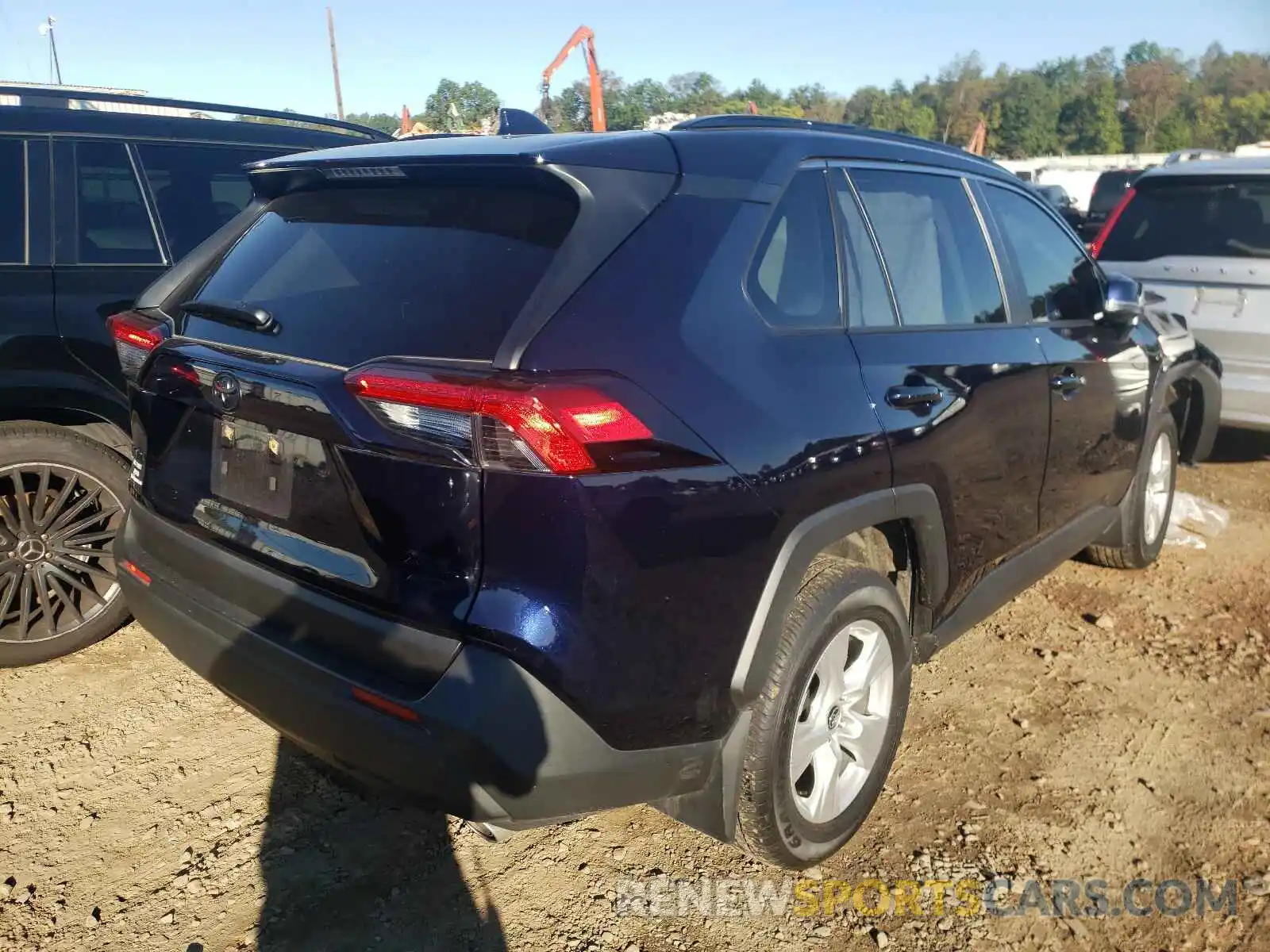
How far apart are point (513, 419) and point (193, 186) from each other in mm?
2886

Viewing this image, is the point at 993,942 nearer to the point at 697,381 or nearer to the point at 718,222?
the point at 697,381

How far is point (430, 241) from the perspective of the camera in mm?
2205

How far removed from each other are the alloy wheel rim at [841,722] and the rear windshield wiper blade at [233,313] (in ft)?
5.17

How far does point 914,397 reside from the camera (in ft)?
8.66

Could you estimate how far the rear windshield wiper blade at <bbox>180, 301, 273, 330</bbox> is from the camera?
232 cm

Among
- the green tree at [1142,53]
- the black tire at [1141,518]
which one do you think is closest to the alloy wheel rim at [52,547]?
the black tire at [1141,518]

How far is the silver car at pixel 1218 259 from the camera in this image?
5.75m

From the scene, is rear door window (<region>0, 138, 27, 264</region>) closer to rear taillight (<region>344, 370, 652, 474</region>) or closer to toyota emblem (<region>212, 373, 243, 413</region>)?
toyota emblem (<region>212, 373, 243, 413</region>)

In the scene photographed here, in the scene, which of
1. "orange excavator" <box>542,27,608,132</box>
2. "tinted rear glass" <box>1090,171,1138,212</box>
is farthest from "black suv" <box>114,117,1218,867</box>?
"tinted rear glass" <box>1090,171,1138,212</box>

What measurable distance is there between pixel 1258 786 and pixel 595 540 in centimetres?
249

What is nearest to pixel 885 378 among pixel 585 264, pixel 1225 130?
pixel 585 264

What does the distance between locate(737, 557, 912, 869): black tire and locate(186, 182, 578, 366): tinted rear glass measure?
40.5 inches

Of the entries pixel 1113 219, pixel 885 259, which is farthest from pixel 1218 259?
pixel 885 259

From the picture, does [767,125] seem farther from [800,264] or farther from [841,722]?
[841,722]
